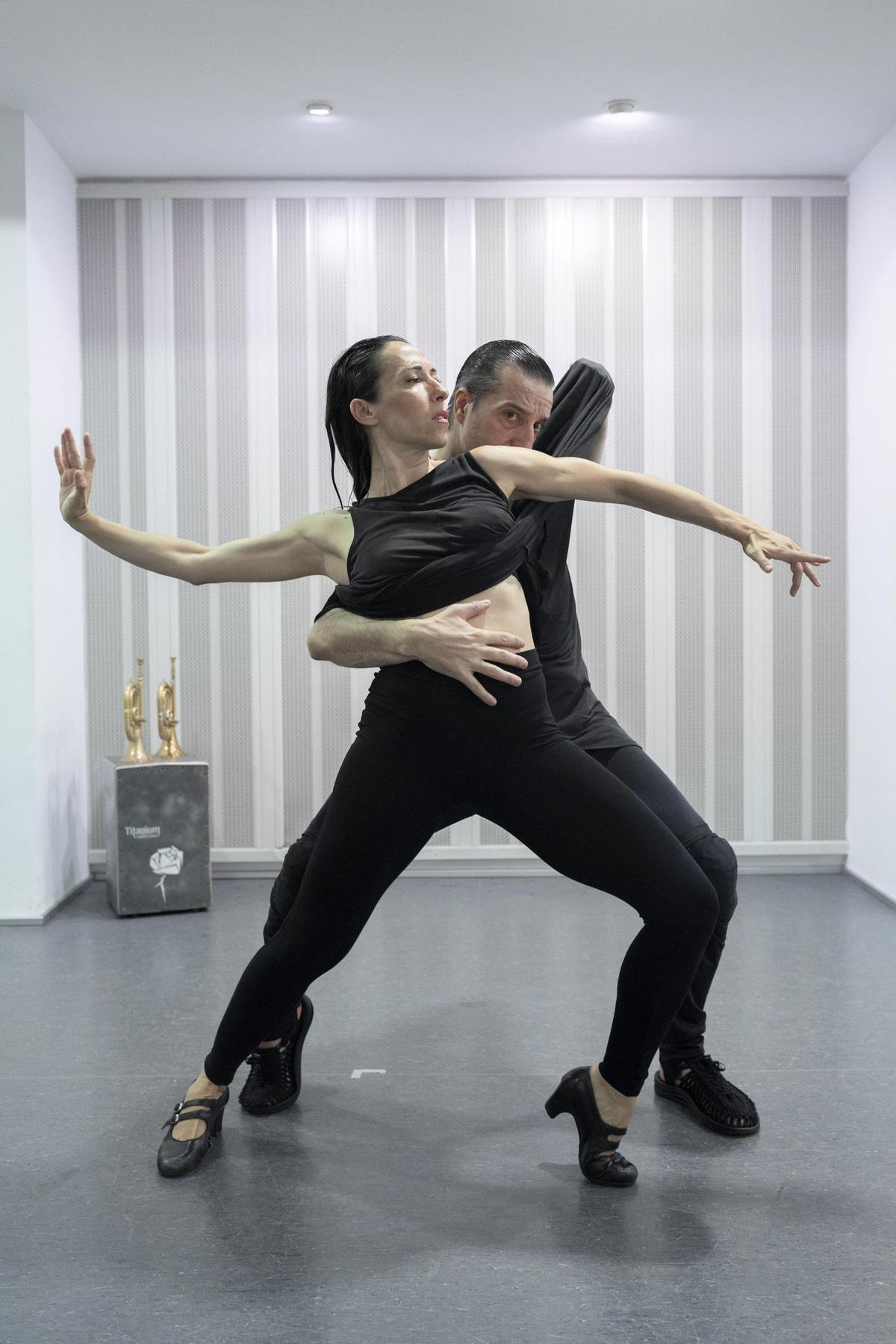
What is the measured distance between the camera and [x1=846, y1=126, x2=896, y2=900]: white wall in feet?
14.4

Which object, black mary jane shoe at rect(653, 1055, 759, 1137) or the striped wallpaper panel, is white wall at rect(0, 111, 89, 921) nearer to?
the striped wallpaper panel

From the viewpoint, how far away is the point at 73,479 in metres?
2.33

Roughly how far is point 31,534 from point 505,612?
254cm

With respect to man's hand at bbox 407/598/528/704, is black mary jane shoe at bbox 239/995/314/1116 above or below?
below

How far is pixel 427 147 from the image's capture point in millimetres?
4504

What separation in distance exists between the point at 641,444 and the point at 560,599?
8.51 ft

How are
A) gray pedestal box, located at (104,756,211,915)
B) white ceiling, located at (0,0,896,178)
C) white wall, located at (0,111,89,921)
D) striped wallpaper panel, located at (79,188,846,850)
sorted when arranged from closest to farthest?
white ceiling, located at (0,0,896,178)
white wall, located at (0,111,89,921)
gray pedestal box, located at (104,756,211,915)
striped wallpaper panel, located at (79,188,846,850)

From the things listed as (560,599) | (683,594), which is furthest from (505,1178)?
(683,594)

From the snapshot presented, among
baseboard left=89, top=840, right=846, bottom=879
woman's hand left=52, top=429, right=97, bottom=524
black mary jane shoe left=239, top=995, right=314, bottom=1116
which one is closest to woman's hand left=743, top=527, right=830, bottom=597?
woman's hand left=52, top=429, right=97, bottom=524

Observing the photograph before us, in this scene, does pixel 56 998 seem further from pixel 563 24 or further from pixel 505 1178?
pixel 563 24

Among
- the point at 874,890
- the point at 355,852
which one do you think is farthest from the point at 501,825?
the point at 874,890

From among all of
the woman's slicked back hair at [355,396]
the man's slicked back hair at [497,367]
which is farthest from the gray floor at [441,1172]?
the man's slicked back hair at [497,367]

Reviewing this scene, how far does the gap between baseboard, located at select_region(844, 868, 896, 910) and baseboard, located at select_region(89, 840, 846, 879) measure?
8cm

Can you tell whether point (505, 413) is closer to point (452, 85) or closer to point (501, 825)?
point (501, 825)
